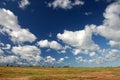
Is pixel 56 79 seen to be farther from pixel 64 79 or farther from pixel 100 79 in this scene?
pixel 100 79

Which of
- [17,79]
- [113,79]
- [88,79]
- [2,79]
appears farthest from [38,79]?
[113,79]

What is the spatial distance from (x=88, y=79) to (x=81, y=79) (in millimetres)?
1799

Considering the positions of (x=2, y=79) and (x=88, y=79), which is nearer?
(x=2, y=79)

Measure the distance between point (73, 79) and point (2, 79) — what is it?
54.8 ft

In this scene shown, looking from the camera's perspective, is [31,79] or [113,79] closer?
[31,79]

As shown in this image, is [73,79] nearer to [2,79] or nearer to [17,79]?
[17,79]

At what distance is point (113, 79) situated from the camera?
54.8 meters

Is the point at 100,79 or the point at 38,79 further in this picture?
the point at 100,79

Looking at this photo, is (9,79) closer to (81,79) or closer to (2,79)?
(2,79)

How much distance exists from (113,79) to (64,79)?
12394mm

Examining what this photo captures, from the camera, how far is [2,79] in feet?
166

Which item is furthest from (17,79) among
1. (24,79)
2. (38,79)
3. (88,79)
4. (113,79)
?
(113,79)

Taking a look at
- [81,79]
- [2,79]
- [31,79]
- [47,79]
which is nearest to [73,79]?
[81,79]

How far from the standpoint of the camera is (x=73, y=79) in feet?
175
